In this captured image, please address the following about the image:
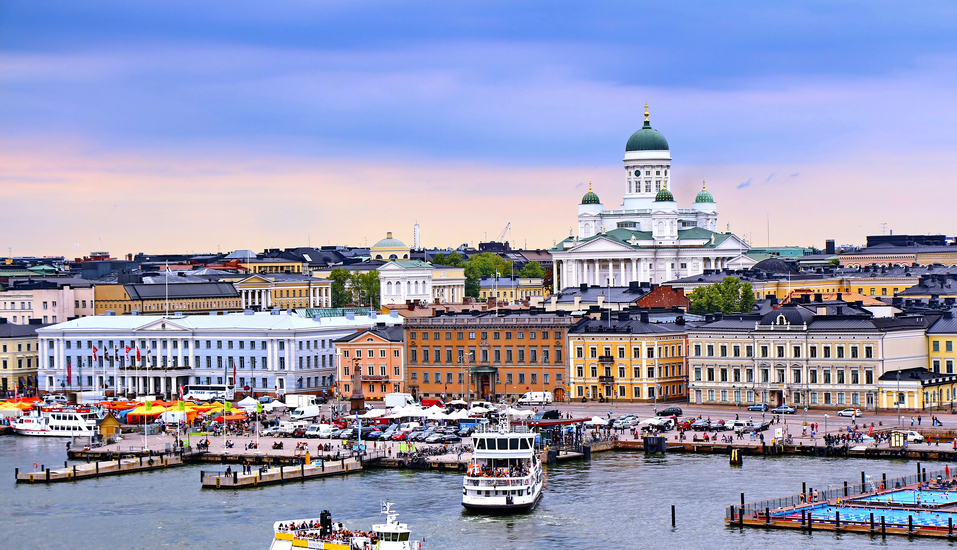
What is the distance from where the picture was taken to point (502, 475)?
70812 mm

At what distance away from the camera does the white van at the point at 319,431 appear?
9444 centimetres

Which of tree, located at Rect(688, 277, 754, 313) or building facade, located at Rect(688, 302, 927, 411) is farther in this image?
tree, located at Rect(688, 277, 754, 313)

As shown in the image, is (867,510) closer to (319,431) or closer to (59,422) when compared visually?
(319,431)

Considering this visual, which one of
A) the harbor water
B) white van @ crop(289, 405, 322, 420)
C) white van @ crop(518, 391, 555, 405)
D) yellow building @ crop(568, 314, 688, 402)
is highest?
yellow building @ crop(568, 314, 688, 402)

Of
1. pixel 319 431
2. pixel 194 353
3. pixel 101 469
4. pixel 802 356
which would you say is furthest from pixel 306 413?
pixel 802 356

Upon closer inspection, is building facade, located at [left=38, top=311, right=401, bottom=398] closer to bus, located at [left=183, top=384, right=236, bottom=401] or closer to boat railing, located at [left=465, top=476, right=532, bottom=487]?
bus, located at [left=183, top=384, right=236, bottom=401]

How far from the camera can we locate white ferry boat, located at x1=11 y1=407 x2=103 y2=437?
10128 cm

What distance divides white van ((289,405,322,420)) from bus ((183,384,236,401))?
33.0ft

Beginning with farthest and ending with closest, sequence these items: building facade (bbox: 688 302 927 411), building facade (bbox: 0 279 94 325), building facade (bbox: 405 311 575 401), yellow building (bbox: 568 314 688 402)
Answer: building facade (bbox: 0 279 94 325) < building facade (bbox: 405 311 575 401) < yellow building (bbox: 568 314 688 402) < building facade (bbox: 688 302 927 411)

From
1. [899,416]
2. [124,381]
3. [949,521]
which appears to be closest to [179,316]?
[124,381]

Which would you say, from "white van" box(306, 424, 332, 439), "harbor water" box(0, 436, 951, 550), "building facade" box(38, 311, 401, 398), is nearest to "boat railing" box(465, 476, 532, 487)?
"harbor water" box(0, 436, 951, 550)

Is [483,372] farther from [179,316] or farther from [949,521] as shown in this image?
[949,521]

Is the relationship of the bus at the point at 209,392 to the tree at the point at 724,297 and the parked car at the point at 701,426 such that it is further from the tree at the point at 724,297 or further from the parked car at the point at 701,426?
the tree at the point at 724,297

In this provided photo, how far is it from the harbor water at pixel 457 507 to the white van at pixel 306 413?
14517 mm
